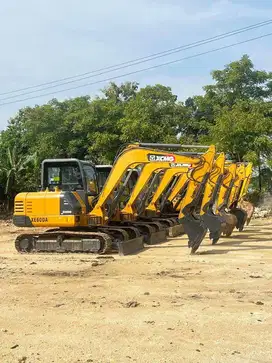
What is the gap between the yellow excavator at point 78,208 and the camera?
40.8 feet

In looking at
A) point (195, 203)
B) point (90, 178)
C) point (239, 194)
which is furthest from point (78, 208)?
point (239, 194)

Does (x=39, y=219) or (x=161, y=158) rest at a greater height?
(x=161, y=158)

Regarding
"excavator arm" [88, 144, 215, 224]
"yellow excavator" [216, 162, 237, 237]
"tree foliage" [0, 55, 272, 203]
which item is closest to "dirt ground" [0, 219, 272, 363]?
"excavator arm" [88, 144, 215, 224]

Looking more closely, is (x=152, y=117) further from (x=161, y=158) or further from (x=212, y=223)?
(x=212, y=223)

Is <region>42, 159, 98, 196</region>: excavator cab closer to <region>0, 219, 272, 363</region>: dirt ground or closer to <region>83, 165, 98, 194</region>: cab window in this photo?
<region>83, 165, 98, 194</region>: cab window

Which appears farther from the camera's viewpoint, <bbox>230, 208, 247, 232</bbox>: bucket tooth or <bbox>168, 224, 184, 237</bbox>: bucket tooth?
<bbox>230, 208, 247, 232</bbox>: bucket tooth

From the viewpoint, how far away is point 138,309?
6.56 meters

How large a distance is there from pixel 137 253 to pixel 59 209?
2.21 meters

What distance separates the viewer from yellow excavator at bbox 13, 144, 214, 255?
1244cm

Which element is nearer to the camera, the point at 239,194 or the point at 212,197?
the point at 212,197

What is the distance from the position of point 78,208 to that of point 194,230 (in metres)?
2.94

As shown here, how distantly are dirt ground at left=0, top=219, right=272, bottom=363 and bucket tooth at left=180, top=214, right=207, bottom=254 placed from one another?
41 centimetres

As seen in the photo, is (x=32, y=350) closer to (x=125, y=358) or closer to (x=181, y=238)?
(x=125, y=358)

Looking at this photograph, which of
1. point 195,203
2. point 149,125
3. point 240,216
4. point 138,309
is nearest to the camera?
point 138,309
